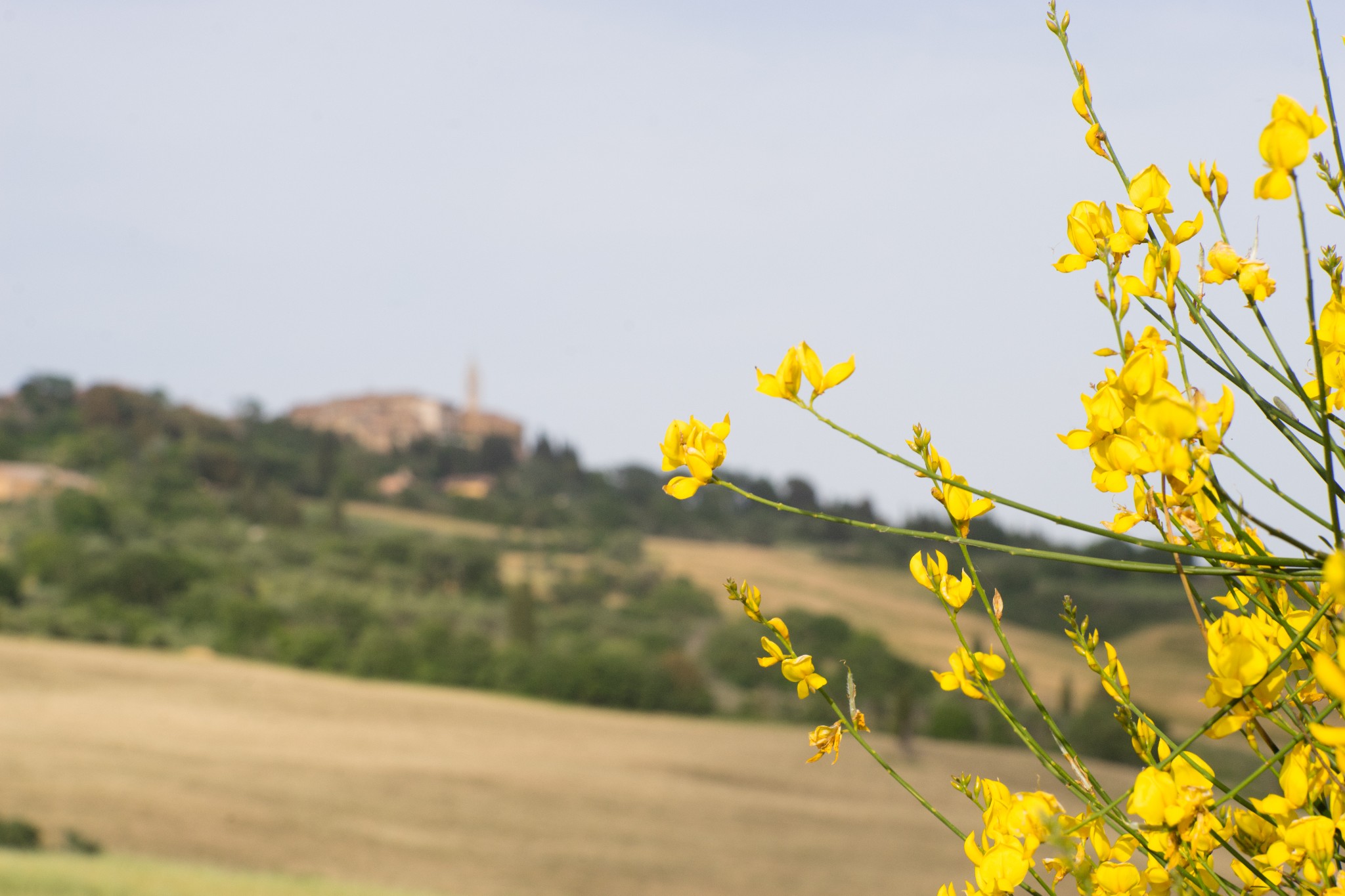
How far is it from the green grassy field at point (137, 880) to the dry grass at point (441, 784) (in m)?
1.26

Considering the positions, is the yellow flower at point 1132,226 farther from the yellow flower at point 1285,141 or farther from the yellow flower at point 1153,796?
the yellow flower at point 1153,796

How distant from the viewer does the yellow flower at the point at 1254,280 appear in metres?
0.87

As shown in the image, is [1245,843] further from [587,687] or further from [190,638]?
[190,638]

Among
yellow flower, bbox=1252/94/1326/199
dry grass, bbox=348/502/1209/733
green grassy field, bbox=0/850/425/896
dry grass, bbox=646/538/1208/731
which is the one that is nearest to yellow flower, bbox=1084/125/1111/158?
yellow flower, bbox=1252/94/1326/199

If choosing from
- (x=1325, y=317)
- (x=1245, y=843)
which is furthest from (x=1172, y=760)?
(x=1325, y=317)

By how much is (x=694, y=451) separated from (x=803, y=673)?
0.25 metres

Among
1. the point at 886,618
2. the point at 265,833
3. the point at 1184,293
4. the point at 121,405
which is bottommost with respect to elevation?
the point at 265,833

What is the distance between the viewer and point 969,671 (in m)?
0.98

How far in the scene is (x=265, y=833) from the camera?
1248 cm

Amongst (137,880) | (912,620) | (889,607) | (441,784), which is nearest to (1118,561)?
(137,880)

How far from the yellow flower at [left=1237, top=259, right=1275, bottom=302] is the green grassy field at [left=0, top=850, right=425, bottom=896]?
25.5ft

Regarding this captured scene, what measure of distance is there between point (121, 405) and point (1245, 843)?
164ft

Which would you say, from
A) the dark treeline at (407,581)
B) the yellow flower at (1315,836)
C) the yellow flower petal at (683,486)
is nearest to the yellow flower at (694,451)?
the yellow flower petal at (683,486)

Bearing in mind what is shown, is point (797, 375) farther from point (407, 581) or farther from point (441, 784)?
point (407, 581)
